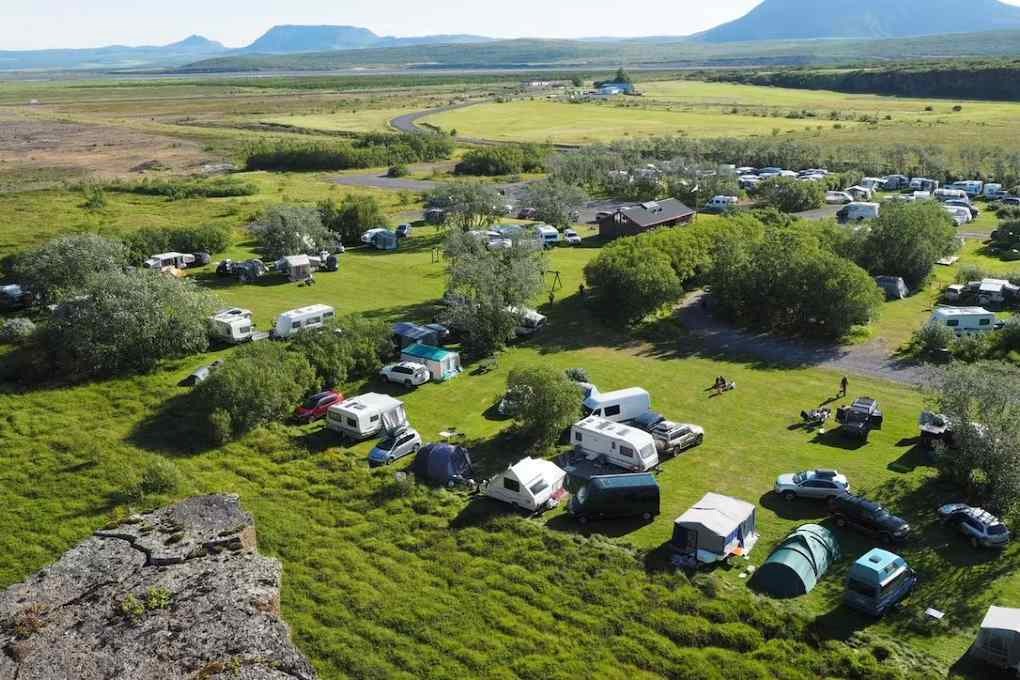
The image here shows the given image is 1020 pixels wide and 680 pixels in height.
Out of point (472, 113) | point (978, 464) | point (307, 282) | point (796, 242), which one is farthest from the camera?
point (472, 113)

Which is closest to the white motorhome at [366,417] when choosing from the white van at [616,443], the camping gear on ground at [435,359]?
the camping gear on ground at [435,359]

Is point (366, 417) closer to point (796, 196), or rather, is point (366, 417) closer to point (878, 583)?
point (878, 583)

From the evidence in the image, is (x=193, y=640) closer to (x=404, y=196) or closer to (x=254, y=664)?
(x=254, y=664)

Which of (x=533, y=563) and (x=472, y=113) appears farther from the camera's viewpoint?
(x=472, y=113)

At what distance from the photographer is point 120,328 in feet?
121

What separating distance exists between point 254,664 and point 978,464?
21910mm

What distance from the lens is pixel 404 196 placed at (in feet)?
274

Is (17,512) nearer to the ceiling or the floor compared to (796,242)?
nearer to the floor

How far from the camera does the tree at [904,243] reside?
47.7m

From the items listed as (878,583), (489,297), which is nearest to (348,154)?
(489,297)

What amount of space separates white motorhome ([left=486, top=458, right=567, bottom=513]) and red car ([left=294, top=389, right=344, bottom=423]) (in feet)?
32.6

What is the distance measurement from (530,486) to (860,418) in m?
13.9

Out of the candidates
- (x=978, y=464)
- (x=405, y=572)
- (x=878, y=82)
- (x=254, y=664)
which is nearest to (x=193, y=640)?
(x=254, y=664)

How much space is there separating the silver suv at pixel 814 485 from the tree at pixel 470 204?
135ft
